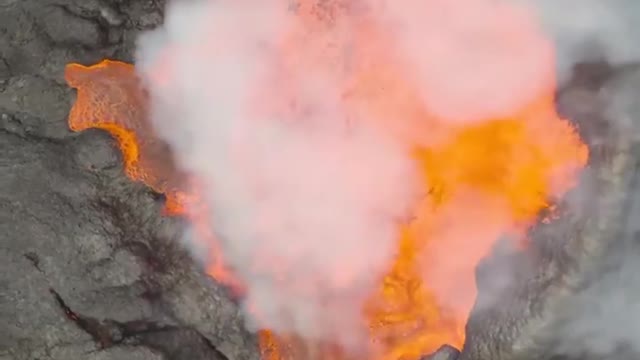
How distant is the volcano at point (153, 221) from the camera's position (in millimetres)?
4469

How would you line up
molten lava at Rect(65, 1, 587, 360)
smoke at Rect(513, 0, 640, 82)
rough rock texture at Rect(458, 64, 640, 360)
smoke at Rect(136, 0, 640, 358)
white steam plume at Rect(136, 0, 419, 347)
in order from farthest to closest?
white steam plume at Rect(136, 0, 419, 347)
smoke at Rect(136, 0, 640, 358)
molten lava at Rect(65, 1, 587, 360)
smoke at Rect(513, 0, 640, 82)
rough rock texture at Rect(458, 64, 640, 360)

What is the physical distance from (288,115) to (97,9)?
1056 millimetres

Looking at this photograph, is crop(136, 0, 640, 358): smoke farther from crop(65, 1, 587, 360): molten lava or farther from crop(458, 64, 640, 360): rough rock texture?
crop(458, 64, 640, 360): rough rock texture

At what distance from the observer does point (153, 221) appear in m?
4.71

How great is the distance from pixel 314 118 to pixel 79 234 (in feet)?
4.01

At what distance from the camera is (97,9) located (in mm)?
4727

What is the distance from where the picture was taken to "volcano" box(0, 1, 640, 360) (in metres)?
4.47

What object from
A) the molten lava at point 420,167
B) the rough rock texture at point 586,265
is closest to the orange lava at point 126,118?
the molten lava at point 420,167

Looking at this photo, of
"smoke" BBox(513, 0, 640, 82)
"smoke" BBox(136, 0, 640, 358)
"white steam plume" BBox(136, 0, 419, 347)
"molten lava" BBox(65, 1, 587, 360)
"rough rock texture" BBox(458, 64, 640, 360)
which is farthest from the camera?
"white steam plume" BBox(136, 0, 419, 347)

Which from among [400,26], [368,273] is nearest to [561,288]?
[368,273]

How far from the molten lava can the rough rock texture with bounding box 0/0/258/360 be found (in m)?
0.11

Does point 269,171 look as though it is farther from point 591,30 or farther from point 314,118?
point 591,30

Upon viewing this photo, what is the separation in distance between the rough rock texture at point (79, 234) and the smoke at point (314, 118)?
19cm

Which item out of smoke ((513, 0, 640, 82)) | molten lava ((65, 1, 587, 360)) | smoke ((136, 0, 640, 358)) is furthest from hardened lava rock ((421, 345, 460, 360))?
smoke ((513, 0, 640, 82))
